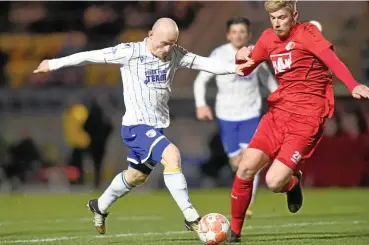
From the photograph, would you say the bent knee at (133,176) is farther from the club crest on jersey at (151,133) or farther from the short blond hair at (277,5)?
the short blond hair at (277,5)

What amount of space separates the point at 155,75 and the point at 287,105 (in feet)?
4.49

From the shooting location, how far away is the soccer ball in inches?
349

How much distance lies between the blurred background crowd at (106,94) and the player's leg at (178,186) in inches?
542

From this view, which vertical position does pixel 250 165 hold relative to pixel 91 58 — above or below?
below

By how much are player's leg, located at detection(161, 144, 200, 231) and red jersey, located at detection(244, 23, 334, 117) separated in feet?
3.80

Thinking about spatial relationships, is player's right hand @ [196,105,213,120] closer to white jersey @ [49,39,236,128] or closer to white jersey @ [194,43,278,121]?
white jersey @ [49,39,236,128]

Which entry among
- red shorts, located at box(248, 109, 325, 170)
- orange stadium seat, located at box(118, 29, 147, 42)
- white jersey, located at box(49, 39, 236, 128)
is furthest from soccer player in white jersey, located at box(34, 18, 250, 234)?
orange stadium seat, located at box(118, 29, 147, 42)

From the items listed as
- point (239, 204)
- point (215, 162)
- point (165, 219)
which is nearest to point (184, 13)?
point (215, 162)

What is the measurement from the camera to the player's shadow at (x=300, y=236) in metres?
9.83

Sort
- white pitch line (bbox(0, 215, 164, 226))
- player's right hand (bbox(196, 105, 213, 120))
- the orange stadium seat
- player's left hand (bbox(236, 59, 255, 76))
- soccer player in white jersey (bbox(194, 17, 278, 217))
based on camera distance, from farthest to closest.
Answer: the orange stadium seat < soccer player in white jersey (bbox(194, 17, 278, 217)) < white pitch line (bbox(0, 215, 164, 226)) < player's right hand (bbox(196, 105, 213, 120)) < player's left hand (bbox(236, 59, 255, 76))

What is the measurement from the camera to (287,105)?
9469 mm

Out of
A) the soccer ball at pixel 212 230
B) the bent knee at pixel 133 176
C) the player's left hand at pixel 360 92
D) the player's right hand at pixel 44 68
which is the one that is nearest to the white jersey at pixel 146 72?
the player's right hand at pixel 44 68

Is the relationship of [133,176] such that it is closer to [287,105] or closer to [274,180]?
[274,180]

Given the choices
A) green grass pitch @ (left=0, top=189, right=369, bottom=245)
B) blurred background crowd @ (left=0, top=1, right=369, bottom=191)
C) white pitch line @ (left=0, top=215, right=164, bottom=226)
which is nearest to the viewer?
green grass pitch @ (left=0, top=189, right=369, bottom=245)
